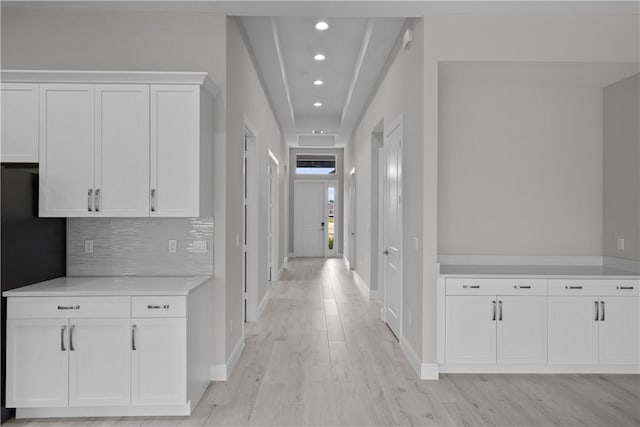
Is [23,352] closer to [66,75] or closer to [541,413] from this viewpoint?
[66,75]

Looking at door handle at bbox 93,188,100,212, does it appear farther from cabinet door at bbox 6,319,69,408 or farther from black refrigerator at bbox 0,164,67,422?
cabinet door at bbox 6,319,69,408

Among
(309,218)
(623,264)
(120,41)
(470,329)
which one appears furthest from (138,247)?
(309,218)

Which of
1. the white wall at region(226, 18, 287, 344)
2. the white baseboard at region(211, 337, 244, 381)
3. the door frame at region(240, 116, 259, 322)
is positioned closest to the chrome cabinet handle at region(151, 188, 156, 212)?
the white wall at region(226, 18, 287, 344)

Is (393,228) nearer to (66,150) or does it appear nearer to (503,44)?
(503,44)

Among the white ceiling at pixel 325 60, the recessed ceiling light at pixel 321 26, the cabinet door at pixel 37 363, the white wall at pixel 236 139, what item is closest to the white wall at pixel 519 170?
the white ceiling at pixel 325 60

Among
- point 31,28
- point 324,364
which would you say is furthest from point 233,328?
point 31,28

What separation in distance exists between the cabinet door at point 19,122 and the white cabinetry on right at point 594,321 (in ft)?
13.6

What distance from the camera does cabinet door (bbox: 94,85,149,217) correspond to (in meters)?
2.99

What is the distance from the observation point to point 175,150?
3.03 m

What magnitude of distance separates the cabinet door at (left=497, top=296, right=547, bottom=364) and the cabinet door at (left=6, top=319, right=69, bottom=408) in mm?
3251

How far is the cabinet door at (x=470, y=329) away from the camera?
11.4ft

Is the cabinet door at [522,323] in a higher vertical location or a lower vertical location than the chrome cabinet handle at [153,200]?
lower

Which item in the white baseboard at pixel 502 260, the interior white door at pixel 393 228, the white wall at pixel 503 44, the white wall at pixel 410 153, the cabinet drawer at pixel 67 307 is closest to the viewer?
the cabinet drawer at pixel 67 307

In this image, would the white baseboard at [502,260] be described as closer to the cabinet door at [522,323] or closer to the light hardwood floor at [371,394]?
the cabinet door at [522,323]
